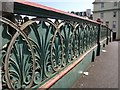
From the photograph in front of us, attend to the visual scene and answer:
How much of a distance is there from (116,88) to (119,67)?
97.3 inches

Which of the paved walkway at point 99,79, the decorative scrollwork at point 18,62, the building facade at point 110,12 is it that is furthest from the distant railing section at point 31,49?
the building facade at point 110,12

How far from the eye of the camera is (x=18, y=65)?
8.63 feet

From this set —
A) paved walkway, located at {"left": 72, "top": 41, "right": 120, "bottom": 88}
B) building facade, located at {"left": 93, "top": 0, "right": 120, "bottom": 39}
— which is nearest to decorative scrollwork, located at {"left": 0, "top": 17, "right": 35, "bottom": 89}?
paved walkway, located at {"left": 72, "top": 41, "right": 120, "bottom": 88}

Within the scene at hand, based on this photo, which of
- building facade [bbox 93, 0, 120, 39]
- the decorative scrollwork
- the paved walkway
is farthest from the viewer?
building facade [bbox 93, 0, 120, 39]

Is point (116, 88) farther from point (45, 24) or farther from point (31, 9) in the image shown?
point (31, 9)

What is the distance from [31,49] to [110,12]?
54063 mm

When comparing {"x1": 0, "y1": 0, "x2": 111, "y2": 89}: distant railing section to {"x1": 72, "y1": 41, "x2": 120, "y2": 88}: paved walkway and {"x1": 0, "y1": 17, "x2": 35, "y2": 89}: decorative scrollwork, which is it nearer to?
{"x1": 0, "y1": 17, "x2": 35, "y2": 89}: decorative scrollwork

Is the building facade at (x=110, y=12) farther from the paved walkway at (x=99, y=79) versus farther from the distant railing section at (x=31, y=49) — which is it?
the distant railing section at (x=31, y=49)

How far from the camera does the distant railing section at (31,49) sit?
2344 mm

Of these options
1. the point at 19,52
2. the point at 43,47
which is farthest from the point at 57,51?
the point at 19,52

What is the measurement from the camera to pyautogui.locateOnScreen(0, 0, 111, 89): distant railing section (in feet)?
7.69

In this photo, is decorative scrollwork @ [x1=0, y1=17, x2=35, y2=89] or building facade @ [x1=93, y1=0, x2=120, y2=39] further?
building facade @ [x1=93, y1=0, x2=120, y2=39]

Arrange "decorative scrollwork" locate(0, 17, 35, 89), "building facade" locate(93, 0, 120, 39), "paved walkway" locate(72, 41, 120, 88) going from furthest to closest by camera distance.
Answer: "building facade" locate(93, 0, 120, 39)
"paved walkway" locate(72, 41, 120, 88)
"decorative scrollwork" locate(0, 17, 35, 89)

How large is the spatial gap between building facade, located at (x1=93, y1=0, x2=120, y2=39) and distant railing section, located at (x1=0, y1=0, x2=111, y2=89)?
161 ft
